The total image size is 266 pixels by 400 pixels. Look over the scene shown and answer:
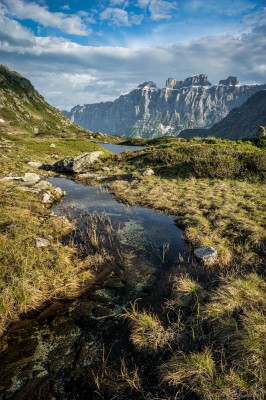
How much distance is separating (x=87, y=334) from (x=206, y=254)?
21.6 feet

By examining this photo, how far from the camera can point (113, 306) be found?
8711 mm

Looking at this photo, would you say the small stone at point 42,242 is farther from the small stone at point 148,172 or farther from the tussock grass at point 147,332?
the small stone at point 148,172

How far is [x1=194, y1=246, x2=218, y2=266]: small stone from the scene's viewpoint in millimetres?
11197

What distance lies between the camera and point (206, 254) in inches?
456

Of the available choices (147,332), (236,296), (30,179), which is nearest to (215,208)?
(236,296)

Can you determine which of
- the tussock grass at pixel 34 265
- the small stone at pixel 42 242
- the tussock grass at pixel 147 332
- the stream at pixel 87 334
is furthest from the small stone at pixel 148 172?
the tussock grass at pixel 147 332

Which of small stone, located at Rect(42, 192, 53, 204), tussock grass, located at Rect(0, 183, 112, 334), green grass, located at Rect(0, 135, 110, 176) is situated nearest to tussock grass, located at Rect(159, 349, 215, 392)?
tussock grass, located at Rect(0, 183, 112, 334)

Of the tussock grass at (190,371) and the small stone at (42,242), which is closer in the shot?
the tussock grass at (190,371)

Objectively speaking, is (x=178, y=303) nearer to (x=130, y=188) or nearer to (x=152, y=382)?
(x=152, y=382)

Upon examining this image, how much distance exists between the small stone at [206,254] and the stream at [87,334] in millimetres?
933

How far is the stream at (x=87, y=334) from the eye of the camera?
19.6ft

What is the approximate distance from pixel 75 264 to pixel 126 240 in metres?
3.61

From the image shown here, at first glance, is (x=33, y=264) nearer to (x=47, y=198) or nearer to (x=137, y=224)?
(x=137, y=224)

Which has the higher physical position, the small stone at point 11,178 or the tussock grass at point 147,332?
the small stone at point 11,178
